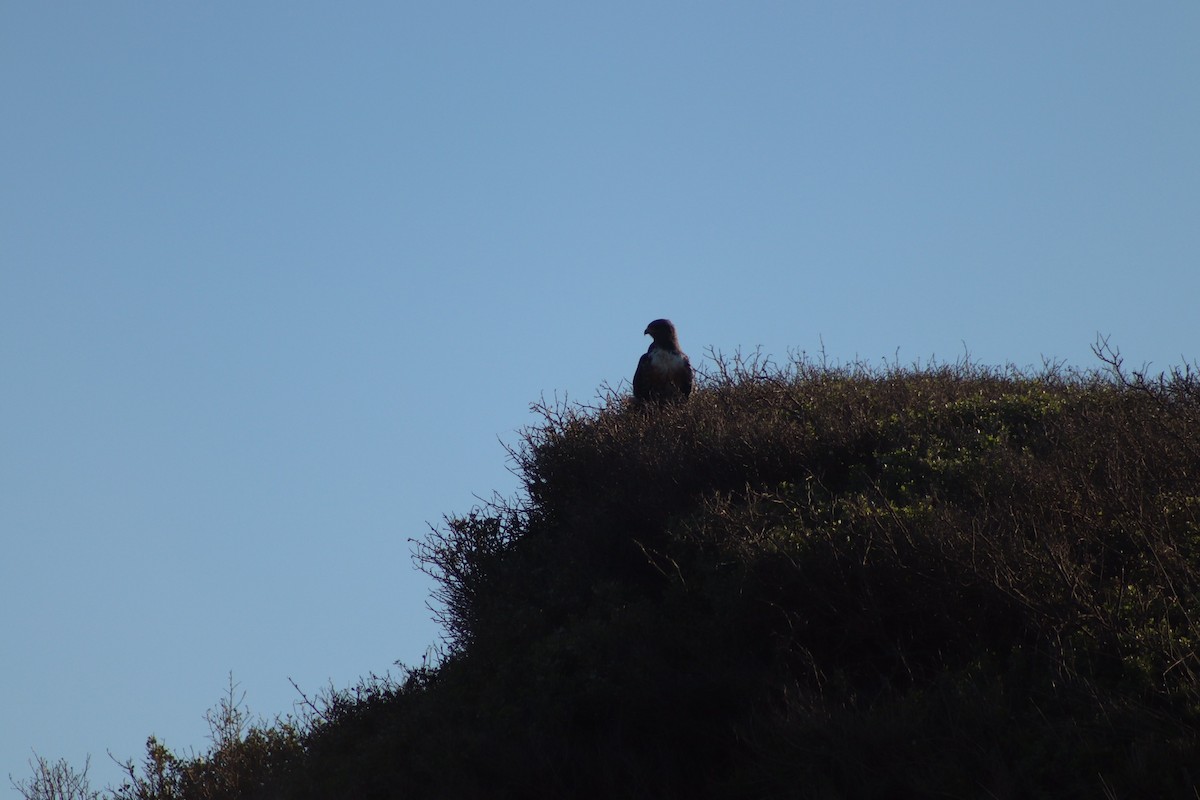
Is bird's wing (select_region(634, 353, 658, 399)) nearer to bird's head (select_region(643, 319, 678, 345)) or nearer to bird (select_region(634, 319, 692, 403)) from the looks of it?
bird (select_region(634, 319, 692, 403))

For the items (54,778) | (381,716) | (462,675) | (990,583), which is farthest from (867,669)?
(54,778)

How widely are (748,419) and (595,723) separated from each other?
3515 mm

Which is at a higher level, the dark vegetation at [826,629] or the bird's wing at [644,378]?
the bird's wing at [644,378]

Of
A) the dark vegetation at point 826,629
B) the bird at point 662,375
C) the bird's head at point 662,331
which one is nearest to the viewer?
the dark vegetation at point 826,629

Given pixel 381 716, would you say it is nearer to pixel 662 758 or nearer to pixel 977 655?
pixel 662 758

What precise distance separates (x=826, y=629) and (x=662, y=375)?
551 centimetres

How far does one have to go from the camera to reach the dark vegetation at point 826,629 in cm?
639

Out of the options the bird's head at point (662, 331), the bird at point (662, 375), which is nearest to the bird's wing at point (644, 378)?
the bird at point (662, 375)

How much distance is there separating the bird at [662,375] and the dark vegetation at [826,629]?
1.61 metres

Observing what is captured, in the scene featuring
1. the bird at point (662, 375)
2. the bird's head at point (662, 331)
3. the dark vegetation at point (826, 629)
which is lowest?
the dark vegetation at point (826, 629)

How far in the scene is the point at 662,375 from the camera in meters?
12.9

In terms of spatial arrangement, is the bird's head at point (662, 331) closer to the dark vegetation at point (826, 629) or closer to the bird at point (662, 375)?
the bird at point (662, 375)

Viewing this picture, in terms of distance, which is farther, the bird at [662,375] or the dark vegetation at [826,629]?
the bird at [662,375]

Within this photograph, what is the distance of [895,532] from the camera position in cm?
771
